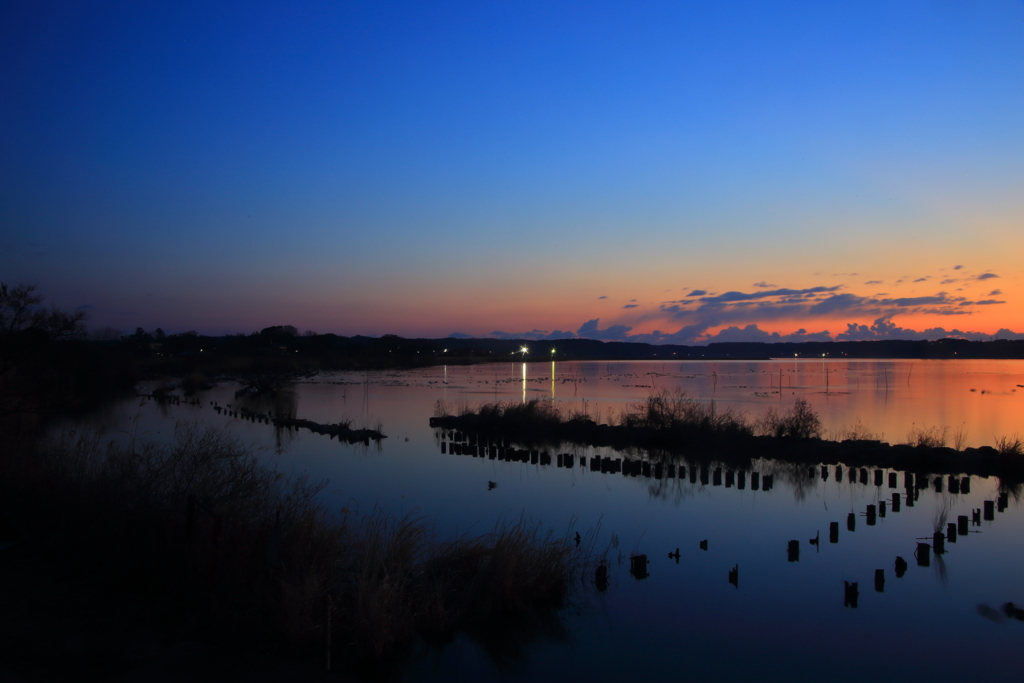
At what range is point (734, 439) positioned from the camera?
22.1m

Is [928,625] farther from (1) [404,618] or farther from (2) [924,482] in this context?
(2) [924,482]

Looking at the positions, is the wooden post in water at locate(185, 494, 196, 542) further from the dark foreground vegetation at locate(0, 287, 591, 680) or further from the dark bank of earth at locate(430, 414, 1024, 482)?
the dark bank of earth at locate(430, 414, 1024, 482)

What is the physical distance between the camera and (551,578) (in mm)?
8617

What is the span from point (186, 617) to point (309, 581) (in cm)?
130

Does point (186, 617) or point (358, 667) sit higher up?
point (186, 617)

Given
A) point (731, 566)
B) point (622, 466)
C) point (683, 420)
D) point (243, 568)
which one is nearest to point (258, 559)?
point (243, 568)

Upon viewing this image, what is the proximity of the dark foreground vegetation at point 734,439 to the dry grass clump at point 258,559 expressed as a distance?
46.7 feet

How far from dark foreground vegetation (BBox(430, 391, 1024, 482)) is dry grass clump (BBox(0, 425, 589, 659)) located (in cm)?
1424

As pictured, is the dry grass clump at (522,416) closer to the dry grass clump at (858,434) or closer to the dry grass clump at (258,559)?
the dry grass clump at (858,434)

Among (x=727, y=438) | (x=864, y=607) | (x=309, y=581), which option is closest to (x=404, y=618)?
(x=309, y=581)

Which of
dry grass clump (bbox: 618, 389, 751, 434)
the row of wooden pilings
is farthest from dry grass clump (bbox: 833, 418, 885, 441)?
the row of wooden pilings

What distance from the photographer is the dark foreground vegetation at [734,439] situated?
61.0 feet

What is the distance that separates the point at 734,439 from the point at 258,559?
1833cm

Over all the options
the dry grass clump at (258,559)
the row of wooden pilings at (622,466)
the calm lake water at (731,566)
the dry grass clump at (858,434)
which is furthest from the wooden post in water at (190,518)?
the dry grass clump at (858,434)
